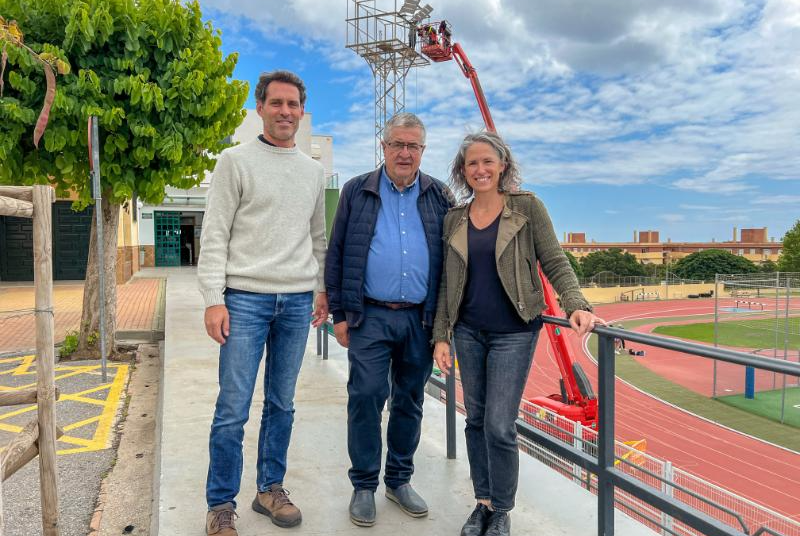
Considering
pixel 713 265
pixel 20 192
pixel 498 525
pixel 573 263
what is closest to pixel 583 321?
pixel 498 525

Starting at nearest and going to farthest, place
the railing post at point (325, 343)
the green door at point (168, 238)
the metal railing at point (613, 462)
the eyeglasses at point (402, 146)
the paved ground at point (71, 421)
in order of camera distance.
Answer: the metal railing at point (613, 462), the eyeglasses at point (402, 146), the paved ground at point (71, 421), the railing post at point (325, 343), the green door at point (168, 238)

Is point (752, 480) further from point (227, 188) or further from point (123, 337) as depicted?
point (227, 188)

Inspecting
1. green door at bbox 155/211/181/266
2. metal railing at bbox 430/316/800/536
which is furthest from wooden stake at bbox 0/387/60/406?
green door at bbox 155/211/181/266

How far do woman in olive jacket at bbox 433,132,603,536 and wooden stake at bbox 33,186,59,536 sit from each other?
4.92 feet

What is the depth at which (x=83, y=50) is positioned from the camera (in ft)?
21.1

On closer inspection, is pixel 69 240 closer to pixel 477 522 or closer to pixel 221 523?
pixel 221 523

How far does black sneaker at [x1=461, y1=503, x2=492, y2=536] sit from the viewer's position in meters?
2.49

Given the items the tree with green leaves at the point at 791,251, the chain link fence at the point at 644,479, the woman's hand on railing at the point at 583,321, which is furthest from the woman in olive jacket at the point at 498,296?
the tree with green leaves at the point at 791,251

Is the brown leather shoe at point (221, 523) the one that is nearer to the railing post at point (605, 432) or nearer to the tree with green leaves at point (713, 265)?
the railing post at point (605, 432)

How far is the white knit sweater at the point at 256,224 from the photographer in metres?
2.39

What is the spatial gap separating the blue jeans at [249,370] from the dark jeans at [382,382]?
0.88 ft

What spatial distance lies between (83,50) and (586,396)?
405 inches

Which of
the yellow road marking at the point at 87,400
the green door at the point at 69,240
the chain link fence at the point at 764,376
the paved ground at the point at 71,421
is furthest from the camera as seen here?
A: the chain link fence at the point at 764,376

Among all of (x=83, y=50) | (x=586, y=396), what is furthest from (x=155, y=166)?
(x=586, y=396)
